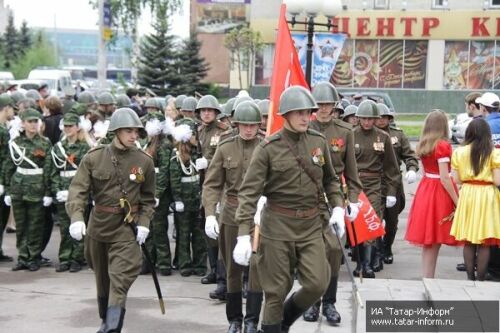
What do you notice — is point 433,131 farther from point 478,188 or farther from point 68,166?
point 68,166

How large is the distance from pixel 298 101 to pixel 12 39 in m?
67.1

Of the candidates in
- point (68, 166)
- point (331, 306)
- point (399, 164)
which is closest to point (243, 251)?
point (331, 306)

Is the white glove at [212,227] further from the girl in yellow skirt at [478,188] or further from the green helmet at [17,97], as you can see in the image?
the green helmet at [17,97]

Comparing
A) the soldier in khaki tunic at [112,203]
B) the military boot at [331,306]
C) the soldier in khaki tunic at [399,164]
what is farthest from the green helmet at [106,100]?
the military boot at [331,306]

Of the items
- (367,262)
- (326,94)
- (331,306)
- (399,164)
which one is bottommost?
(367,262)

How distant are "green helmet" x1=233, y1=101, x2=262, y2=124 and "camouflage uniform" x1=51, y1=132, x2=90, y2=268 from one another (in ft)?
11.1

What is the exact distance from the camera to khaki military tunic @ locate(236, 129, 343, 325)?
6.90 metres

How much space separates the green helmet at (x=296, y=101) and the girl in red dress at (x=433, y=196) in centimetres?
300

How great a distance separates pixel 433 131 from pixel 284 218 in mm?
3192

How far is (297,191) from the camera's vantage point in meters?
6.95

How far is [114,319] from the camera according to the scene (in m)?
7.32

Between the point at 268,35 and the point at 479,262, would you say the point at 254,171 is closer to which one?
the point at 479,262

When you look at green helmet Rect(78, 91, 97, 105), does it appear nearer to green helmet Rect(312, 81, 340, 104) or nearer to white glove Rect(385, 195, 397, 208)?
white glove Rect(385, 195, 397, 208)

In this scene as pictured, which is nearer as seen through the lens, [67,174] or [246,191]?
[246,191]
